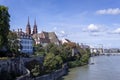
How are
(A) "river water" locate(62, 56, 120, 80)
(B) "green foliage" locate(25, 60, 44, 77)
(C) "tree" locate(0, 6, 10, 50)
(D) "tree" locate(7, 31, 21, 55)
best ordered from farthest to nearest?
(A) "river water" locate(62, 56, 120, 80), (D) "tree" locate(7, 31, 21, 55), (B) "green foliage" locate(25, 60, 44, 77), (C) "tree" locate(0, 6, 10, 50)

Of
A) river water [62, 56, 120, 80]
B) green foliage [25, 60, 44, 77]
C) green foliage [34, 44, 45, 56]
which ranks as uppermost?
green foliage [34, 44, 45, 56]

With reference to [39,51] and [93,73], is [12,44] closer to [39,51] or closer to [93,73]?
[93,73]

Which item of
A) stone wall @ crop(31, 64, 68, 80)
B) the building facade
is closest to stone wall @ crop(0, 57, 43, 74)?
stone wall @ crop(31, 64, 68, 80)

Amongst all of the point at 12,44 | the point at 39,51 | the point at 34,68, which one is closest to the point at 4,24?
the point at 34,68

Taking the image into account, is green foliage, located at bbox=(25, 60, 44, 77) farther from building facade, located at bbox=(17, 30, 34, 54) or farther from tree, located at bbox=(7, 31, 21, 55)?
building facade, located at bbox=(17, 30, 34, 54)

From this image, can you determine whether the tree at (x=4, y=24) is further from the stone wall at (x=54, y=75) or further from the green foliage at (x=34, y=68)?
the green foliage at (x=34, y=68)

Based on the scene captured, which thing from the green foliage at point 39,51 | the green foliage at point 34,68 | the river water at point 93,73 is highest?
the green foliage at point 39,51

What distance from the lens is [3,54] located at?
41.7 metres

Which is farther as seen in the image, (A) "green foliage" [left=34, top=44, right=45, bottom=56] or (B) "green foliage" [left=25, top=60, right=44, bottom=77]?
(A) "green foliage" [left=34, top=44, right=45, bottom=56]

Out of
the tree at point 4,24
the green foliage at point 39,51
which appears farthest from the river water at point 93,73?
the tree at point 4,24

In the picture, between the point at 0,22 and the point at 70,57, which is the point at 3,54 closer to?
the point at 0,22

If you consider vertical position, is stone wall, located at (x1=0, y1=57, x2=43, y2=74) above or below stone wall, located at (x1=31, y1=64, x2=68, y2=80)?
above

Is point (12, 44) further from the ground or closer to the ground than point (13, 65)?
further from the ground

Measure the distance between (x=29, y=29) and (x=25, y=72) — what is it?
209 ft
